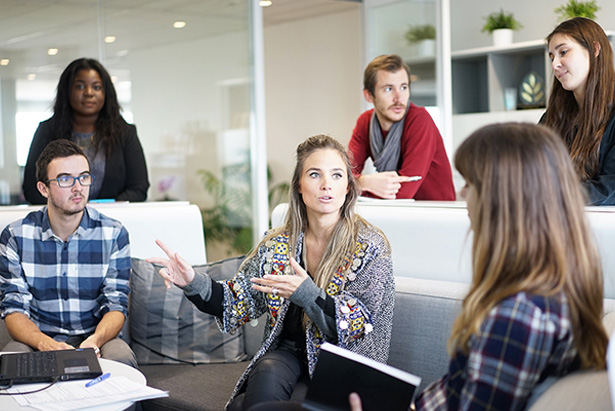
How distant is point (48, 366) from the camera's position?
77.4 inches

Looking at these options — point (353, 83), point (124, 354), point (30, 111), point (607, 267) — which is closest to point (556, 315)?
point (607, 267)

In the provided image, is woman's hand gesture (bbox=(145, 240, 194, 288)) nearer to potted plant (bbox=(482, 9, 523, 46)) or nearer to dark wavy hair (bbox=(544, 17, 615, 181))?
dark wavy hair (bbox=(544, 17, 615, 181))

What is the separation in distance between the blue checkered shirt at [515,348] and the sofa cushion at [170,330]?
5.54 feet

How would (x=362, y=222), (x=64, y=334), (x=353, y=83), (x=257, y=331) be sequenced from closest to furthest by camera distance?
(x=362, y=222), (x=64, y=334), (x=257, y=331), (x=353, y=83)

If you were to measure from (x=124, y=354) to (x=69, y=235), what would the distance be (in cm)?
51

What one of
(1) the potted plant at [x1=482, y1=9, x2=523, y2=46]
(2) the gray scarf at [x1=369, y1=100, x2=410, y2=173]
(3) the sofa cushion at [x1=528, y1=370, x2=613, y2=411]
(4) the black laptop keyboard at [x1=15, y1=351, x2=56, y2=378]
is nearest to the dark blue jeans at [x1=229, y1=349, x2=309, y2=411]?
(4) the black laptop keyboard at [x1=15, y1=351, x2=56, y2=378]

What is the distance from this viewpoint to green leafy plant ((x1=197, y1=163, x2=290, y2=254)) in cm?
498

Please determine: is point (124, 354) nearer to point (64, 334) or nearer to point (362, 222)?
point (64, 334)

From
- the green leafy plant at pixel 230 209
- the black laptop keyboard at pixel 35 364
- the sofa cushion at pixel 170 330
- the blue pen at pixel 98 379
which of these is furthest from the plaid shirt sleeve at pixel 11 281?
the green leafy plant at pixel 230 209

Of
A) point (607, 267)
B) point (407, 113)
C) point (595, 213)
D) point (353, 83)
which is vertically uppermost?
point (353, 83)

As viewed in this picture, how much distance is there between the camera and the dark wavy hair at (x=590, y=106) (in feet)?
7.46

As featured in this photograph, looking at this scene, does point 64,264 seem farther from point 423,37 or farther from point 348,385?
point 423,37

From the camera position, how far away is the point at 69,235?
105 inches

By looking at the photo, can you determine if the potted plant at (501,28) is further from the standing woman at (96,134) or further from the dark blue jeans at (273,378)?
the dark blue jeans at (273,378)
